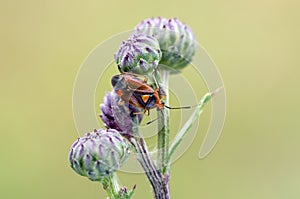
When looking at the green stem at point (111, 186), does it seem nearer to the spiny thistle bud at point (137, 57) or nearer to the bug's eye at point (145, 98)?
the bug's eye at point (145, 98)

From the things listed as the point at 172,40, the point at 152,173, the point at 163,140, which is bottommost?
the point at 152,173

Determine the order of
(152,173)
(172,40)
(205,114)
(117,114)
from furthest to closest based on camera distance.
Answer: (205,114) → (172,40) → (117,114) → (152,173)

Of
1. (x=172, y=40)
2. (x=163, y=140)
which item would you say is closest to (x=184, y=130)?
(x=163, y=140)

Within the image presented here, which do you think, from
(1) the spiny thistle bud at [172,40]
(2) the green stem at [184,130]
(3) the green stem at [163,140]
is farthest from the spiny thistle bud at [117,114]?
(1) the spiny thistle bud at [172,40]

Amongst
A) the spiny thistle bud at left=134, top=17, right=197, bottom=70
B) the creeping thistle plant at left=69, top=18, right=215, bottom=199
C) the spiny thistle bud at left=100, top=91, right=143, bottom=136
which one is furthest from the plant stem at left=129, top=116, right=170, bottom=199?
the spiny thistle bud at left=134, top=17, right=197, bottom=70

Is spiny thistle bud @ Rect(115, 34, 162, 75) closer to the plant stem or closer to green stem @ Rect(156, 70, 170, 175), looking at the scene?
green stem @ Rect(156, 70, 170, 175)

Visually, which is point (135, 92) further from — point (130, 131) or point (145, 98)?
point (130, 131)

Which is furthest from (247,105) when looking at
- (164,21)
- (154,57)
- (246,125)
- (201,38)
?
(154,57)
